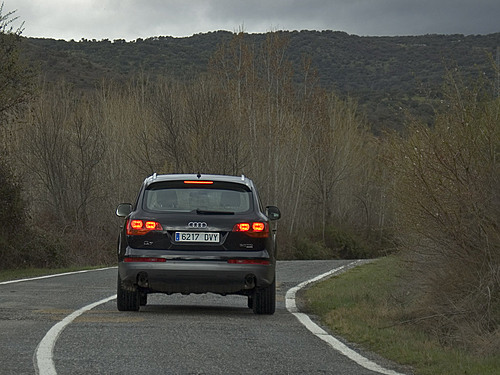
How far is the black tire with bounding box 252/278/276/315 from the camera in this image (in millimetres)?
13031

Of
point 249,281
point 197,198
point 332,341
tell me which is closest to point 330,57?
point 197,198

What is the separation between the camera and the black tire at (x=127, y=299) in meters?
13.0

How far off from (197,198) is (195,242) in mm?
653

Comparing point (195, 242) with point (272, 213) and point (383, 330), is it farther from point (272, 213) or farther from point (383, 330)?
point (383, 330)

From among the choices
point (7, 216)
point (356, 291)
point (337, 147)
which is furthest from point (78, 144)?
point (356, 291)

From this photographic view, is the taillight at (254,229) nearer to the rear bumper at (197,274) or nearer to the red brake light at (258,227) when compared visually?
the red brake light at (258,227)

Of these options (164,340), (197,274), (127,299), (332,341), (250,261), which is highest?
(250,261)

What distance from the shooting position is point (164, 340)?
10047mm

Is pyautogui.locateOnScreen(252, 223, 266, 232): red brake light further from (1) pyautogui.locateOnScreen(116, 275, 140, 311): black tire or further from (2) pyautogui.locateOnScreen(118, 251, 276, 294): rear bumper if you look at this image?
(1) pyautogui.locateOnScreen(116, 275, 140, 311): black tire

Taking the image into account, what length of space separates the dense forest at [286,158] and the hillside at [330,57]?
747 millimetres

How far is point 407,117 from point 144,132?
127 ft

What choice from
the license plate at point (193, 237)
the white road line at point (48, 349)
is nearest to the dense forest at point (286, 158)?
the license plate at point (193, 237)

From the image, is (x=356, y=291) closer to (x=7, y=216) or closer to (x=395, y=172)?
(x=395, y=172)

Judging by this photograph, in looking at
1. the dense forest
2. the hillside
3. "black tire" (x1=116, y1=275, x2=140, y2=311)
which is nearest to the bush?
the dense forest
